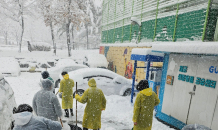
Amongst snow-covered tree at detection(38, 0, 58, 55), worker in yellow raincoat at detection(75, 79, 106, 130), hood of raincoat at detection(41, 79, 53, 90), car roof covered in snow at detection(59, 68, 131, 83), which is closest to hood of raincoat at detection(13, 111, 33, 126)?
hood of raincoat at detection(41, 79, 53, 90)

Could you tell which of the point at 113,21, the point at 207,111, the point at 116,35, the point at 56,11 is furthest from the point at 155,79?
the point at 56,11

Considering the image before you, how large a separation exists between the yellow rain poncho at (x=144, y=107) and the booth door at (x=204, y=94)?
159cm

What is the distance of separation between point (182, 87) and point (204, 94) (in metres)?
0.70

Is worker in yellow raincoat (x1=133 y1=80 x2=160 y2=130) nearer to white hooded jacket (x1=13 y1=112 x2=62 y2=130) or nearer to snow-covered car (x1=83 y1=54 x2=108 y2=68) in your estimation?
white hooded jacket (x1=13 y1=112 x2=62 y2=130)

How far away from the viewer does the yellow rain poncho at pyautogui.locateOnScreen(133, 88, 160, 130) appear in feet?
10.8

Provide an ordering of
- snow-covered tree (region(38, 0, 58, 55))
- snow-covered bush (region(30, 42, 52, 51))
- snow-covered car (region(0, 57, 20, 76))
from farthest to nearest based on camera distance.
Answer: snow-covered bush (region(30, 42, 52, 51))
snow-covered tree (region(38, 0, 58, 55))
snow-covered car (region(0, 57, 20, 76))

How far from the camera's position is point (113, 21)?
14.3 m

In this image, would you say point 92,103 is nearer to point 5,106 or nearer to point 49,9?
point 5,106

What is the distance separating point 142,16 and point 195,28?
4345 mm

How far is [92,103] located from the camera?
3.43 metres

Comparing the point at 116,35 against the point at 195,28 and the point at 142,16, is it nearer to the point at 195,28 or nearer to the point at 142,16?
the point at 142,16

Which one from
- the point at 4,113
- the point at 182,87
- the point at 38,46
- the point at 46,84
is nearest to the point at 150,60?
the point at 182,87

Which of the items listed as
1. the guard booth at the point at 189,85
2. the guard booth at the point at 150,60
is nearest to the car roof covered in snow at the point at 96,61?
the guard booth at the point at 150,60

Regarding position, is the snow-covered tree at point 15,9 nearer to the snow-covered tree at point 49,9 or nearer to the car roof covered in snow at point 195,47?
the snow-covered tree at point 49,9
